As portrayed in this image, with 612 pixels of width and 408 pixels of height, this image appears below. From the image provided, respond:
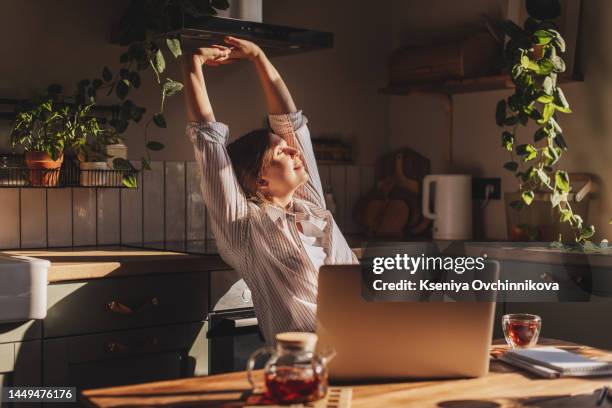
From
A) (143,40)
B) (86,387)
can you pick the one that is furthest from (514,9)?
(86,387)

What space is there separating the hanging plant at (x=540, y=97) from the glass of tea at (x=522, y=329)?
1.52m

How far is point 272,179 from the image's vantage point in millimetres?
2350

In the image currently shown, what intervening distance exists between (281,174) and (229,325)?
580 millimetres

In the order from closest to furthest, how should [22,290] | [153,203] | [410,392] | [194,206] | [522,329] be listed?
[410,392], [522,329], [22,290], [153,203], [194,206]

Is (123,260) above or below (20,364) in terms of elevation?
above

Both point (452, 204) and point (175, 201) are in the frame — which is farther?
point (452, 204)

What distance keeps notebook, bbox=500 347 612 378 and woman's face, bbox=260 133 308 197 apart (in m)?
0.99

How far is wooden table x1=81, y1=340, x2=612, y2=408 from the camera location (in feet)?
4.01

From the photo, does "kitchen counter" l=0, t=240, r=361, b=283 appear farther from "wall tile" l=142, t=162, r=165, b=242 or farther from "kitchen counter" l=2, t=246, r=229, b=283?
"wall tile" l=142, t=162, r=165, b=242

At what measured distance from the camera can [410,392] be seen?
1.29 metres

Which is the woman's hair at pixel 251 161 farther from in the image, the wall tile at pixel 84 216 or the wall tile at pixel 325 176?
the wall tile at pixel 325 176

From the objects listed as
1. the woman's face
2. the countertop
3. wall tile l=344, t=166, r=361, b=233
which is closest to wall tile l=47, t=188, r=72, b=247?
the countertop

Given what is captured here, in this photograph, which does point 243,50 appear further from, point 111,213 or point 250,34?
point 111,213

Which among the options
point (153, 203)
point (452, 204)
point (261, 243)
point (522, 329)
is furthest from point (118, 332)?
point (452, 204)
